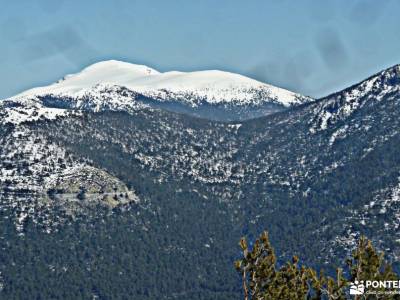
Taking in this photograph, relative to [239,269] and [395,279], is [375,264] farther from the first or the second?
[239,269]

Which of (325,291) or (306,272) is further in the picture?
(306,272)

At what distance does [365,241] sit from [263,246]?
1649cm

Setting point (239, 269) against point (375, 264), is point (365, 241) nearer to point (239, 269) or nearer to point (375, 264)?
point (375, 264)

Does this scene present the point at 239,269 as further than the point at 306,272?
No

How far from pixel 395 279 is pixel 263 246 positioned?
74.2 feet

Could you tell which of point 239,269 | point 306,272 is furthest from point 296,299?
point 239,269

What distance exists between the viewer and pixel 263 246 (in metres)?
178

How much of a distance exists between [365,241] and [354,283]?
7.10 meters

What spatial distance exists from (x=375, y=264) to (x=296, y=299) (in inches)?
634

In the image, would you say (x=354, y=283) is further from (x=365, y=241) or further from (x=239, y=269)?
(x=239, y=269)

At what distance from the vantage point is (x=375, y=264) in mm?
178250

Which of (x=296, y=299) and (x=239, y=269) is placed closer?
(x=239, y=269)

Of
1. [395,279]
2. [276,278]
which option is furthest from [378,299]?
[276,278]

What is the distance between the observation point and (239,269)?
574 ft
